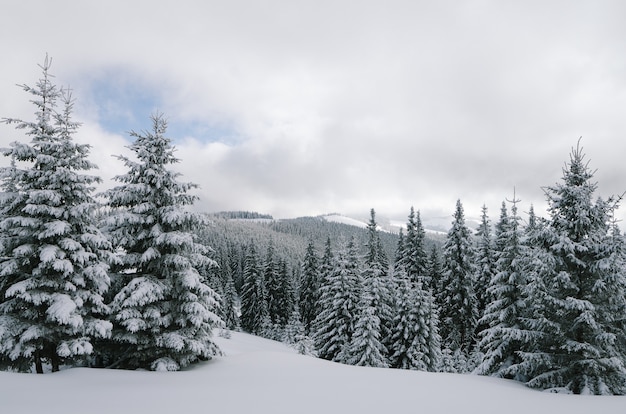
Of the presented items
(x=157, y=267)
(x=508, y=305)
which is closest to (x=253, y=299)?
(x=508, y=305)

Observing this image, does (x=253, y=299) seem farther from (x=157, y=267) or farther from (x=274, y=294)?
(x=157, y=267)

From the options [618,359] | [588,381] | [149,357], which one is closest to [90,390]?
[149,357]

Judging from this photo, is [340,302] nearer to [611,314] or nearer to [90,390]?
[611,314]

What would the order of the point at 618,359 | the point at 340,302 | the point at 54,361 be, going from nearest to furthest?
the point at 618,359, the point at 54,361, the point at 340,302

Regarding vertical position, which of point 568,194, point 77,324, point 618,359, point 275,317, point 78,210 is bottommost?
point 275,317

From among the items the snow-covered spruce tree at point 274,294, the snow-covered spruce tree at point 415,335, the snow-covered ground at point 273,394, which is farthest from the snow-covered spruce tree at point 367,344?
the snow-covered spruce tree at point 274,294

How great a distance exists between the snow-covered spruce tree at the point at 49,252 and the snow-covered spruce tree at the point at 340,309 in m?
21.7

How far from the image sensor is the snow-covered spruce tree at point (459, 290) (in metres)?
32.6

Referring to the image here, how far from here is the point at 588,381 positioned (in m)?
11.6

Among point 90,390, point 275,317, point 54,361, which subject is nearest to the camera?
point 90,390

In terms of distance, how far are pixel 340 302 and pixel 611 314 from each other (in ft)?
70.6

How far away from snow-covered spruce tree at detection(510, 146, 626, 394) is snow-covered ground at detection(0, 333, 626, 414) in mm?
1476

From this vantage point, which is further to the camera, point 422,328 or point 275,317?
point 275,317

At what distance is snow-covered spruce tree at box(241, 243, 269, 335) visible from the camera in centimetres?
5691
